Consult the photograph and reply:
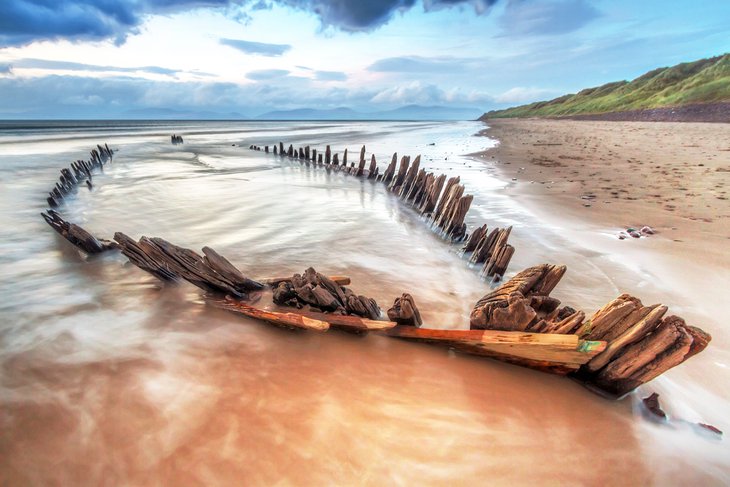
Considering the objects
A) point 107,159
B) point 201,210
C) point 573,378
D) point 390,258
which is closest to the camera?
point 573,378

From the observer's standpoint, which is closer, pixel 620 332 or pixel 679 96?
pixel 620 332

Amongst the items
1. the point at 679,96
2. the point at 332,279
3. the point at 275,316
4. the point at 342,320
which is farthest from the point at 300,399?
→ the point at 679,96

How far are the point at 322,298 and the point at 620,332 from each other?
2.60 metres

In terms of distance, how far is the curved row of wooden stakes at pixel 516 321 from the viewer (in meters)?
2.50

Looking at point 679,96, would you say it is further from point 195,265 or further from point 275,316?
point 195,265

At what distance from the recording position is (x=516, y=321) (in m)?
3.03

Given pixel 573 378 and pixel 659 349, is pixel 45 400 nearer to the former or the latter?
pixel 573 378

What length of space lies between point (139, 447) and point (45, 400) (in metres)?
1.14

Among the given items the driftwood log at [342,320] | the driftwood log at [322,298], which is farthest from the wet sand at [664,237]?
the driftwood log at [322,298]

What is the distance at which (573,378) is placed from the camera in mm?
3016

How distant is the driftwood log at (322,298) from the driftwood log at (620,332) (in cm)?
114

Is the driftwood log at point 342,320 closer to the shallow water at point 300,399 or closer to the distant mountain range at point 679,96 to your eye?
the shallow water at point 300,399

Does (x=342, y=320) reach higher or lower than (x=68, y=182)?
higher

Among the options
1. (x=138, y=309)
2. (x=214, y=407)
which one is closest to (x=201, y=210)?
(x=138, y=309)
